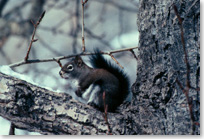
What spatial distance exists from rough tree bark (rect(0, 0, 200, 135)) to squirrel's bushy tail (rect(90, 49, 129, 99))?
29 centimetres

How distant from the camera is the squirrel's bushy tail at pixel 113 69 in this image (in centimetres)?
154

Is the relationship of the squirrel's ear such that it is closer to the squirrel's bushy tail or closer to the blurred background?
the squirrel's bushy tail

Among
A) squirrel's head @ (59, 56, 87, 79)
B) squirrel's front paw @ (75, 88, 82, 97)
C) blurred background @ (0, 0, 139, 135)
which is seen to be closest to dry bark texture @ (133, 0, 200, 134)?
squirrel's front paw @ (75, 88, 82, 97)

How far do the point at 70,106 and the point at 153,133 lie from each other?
14.1 inches

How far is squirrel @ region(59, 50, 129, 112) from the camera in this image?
1474 millimetres

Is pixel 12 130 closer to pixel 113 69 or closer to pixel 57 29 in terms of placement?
pixel 113 69

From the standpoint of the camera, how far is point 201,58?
118 centimetres

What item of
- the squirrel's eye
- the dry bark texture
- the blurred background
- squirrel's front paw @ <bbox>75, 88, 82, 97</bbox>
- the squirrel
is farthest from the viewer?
the blurred background

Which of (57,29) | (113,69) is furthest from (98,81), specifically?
(57,29)

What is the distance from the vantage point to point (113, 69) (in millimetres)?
1649

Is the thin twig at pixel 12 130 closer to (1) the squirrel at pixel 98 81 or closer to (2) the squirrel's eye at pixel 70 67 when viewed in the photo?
(1) the squirrel at pixel 98 81

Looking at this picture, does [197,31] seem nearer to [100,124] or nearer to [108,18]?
[100,124]

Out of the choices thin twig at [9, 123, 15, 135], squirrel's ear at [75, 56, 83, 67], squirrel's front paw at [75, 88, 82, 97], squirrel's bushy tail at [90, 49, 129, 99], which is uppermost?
squirrel's ear at [75, 56, 83, 67]

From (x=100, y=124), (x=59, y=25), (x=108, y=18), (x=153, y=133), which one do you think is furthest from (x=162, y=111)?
(x=59, y=25)
